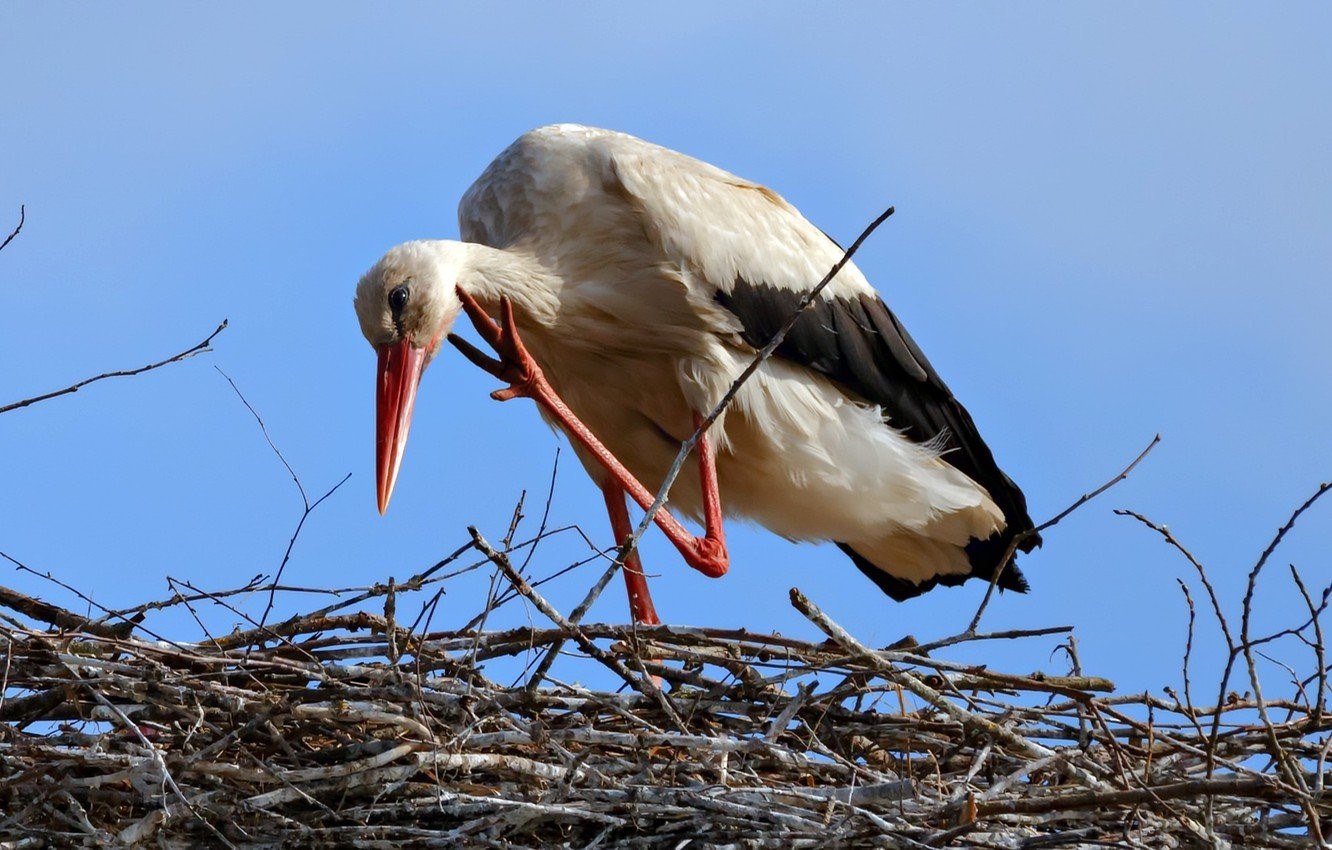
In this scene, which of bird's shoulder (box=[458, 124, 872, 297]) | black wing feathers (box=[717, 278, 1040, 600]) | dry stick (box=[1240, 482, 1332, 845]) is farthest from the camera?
black wing feathers (box=[717, 278, 1040, 600])

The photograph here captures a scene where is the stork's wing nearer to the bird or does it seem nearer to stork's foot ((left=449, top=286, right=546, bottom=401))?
the bird

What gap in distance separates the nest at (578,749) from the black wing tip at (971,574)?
201cm

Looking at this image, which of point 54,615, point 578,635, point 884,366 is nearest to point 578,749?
point 578,635

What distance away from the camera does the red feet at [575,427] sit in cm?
505

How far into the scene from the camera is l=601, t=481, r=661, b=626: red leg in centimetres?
556

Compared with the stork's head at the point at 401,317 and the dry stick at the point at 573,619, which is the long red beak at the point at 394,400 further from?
the dry stick at the point at 573,619

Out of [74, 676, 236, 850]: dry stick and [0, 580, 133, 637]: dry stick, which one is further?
[0, 580, 133, 637]: dry stick

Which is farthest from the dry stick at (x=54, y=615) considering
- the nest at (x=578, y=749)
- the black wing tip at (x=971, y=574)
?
the black wing tip at (x=971, y=574)

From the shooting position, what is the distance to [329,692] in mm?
3725

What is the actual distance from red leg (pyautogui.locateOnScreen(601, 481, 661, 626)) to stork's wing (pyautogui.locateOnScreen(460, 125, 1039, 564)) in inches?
31.4

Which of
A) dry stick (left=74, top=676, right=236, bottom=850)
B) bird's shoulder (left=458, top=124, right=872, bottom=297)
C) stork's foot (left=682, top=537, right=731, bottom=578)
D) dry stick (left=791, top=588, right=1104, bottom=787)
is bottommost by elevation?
dry stick (left=74, top=676, right=236, bottom=850)

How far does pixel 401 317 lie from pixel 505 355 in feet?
1.07

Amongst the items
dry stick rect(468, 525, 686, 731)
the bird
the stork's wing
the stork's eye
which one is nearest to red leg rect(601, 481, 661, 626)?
the bird

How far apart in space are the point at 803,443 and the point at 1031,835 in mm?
2094
